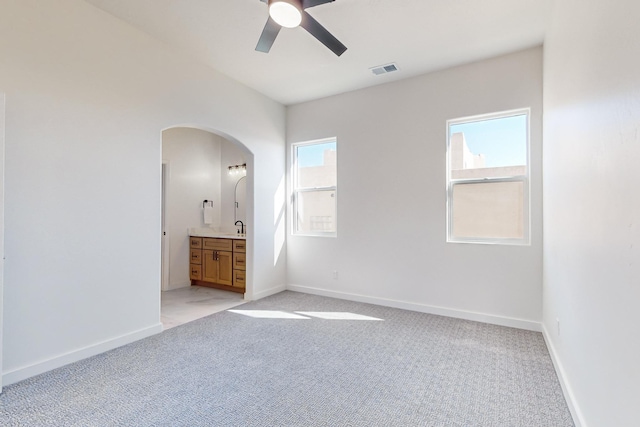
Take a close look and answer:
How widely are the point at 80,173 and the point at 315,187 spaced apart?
2996mm

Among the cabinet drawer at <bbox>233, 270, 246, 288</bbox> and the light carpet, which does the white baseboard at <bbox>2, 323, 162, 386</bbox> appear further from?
the cabinet drawer at <bbox>233, 270, 246, 288</bbox>

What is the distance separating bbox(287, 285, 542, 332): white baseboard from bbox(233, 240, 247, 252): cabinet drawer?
103cm

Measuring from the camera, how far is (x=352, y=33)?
3021 millimetres

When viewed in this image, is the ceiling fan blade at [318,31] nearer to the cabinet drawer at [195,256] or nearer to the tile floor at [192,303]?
the tile floor at [192,303]

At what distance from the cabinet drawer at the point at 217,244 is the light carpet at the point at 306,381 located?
5.54 ft

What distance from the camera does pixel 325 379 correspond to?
2320 mm

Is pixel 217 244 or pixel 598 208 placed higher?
pixel 598 208

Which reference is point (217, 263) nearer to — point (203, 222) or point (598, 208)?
point (203, 222)

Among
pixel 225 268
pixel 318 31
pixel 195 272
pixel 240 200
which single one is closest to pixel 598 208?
pixel 318 31

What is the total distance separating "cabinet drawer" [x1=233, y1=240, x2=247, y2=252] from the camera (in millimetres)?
4719

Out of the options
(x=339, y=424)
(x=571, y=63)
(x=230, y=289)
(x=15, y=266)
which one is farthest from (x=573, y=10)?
(x=230, y=289)

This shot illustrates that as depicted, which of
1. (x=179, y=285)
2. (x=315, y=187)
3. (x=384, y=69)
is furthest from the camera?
(x=179, y=285)

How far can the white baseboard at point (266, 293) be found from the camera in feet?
14.5

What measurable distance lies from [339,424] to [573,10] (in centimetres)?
292
